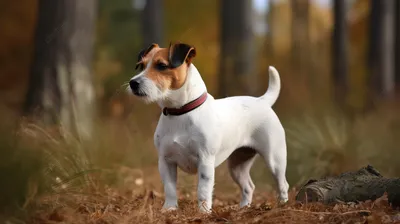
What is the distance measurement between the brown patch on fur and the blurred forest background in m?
0.88

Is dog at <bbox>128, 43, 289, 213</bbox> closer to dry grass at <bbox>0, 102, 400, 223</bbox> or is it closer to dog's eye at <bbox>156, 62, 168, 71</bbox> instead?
dog's eye at <bbox>156, 62, 168, 71</bbox>

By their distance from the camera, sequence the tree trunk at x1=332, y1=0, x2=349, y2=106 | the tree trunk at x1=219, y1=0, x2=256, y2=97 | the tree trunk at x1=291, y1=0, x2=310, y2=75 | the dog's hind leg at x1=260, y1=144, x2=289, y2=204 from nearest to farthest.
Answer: the dog's hind leg at x1=260, y1=144, x2=289, y2=204 → the tree trunk at x1=219, y1=0, x2=256, y2=97 → the tree trunk at x1=332, y1=0, x2=349, y2=106 → the tree trunk at x1=291, y1=0, x2=310, y2=75

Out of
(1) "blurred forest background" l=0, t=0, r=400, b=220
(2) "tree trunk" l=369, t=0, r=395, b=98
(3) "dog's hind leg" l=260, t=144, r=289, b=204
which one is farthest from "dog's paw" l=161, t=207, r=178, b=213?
(2) "tree trunk" l=369, t=0, r=395, b=98

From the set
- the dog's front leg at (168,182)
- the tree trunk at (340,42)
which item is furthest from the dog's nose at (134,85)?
the tree trunk at (340,42)

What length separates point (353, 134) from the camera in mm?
8031

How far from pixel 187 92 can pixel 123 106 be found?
188 inches

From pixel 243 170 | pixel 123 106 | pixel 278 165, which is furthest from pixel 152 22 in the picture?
pixel 278 165

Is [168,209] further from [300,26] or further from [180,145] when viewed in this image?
[300,26]

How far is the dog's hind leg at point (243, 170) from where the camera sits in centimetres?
519

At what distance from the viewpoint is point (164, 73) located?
163 inches

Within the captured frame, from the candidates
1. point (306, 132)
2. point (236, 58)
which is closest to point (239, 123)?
point (306, 132)

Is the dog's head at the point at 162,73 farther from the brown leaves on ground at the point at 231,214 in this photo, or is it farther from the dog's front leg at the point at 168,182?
the brown leaves on ground at the point at 231,214

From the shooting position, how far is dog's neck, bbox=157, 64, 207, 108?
4.22m

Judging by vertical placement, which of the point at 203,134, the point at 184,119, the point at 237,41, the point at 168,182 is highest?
the point at 184,119
